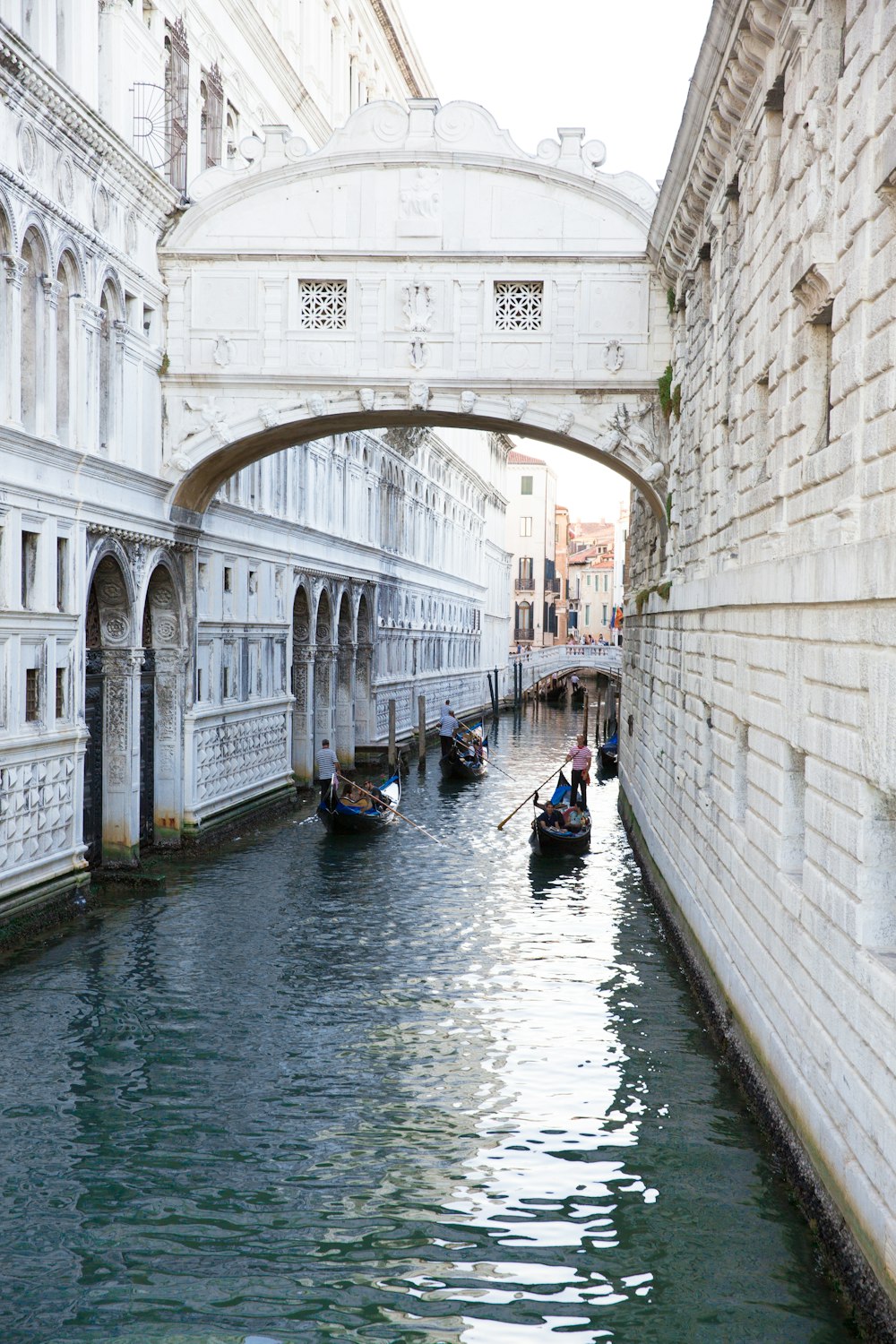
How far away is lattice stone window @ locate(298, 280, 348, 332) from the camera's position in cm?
1368

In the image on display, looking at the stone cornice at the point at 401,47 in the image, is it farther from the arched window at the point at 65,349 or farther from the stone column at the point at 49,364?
the stone column at the point at 49,364

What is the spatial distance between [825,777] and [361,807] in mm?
11267

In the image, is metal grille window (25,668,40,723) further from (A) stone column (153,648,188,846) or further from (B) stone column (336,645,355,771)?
(B) stone column (336,645,355,771)

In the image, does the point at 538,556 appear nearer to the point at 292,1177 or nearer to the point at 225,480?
the point at 225,480

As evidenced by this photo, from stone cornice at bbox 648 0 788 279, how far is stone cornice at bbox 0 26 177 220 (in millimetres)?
4456

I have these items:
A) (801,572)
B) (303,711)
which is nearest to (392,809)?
(303,711)

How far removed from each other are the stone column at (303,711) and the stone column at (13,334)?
1038cm

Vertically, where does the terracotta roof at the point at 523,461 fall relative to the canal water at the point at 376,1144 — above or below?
above

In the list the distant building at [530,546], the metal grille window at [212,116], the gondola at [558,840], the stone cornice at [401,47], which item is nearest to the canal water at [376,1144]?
the gondola at [558,840]

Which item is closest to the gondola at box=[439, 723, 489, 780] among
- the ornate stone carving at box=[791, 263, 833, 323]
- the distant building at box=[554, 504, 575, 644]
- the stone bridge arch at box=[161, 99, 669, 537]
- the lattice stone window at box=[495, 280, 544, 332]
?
the stone bridge arch at box=[161, 99, 669, 537]

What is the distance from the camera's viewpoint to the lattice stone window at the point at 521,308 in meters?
13.6

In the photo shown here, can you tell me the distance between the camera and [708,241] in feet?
35.3

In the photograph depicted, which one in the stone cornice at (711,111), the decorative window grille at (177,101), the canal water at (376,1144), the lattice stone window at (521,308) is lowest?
the canal water at (376,1144)

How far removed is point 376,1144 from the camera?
700cm
